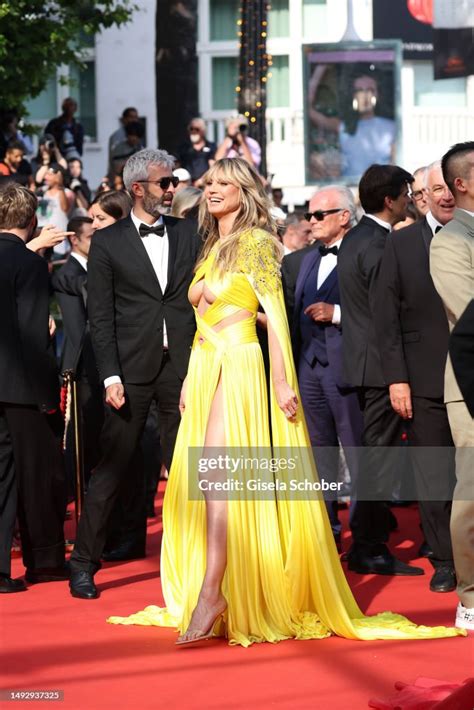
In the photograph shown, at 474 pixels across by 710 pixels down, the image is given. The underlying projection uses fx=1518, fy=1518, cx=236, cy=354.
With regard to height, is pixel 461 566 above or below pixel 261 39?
below

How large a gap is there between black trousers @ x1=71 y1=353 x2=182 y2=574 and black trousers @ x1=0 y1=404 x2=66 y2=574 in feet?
1.53

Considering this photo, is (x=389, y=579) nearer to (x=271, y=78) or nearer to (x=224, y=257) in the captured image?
(x=224, y=257)

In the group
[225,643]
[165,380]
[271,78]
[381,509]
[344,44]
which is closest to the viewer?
[225,643]

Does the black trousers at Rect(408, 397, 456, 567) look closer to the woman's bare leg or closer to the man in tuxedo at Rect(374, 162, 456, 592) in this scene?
the man in tuxedo at Rect(374, 162, 456, 592)

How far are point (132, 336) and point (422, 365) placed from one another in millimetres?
1501

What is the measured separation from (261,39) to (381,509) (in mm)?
14903

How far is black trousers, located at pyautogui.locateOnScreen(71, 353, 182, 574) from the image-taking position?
770cm

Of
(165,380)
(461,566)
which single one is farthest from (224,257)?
(461,566)

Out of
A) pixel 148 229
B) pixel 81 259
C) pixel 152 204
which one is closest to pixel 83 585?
pixel 148 229

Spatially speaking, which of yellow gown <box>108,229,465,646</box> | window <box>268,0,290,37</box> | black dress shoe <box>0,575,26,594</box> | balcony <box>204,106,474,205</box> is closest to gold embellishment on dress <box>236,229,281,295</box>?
yellow gown <box>108,229,465,646</box>

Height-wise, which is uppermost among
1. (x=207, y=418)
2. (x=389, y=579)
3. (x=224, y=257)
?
(x=224, y=257)

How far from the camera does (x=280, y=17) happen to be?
128ft

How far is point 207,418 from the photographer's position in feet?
22.4

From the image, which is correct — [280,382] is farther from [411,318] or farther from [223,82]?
[223,82]
